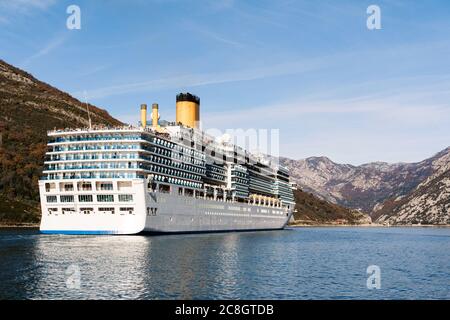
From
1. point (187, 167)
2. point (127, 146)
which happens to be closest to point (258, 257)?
point (127, 146)

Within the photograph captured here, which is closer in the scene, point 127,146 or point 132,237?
point 132,237

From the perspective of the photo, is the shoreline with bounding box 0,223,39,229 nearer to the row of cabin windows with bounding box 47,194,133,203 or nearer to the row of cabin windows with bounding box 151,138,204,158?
the row of cabin windows with bounding box 47,194,133,203

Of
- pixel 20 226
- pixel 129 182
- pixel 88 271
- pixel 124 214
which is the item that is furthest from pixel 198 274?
pixel 20 226

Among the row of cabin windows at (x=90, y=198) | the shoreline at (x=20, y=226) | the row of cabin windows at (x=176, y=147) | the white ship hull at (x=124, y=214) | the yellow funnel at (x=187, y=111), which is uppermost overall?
the yellow funnel at (x=187, y=111)

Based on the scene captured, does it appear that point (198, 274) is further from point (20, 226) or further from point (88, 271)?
point (20, 226)

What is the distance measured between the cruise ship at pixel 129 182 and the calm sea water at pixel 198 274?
18732mm

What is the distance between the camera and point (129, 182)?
9481 cm

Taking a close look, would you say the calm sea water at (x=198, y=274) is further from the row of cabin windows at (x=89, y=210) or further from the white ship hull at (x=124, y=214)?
the row of cabin windows at (x=89, y=210)

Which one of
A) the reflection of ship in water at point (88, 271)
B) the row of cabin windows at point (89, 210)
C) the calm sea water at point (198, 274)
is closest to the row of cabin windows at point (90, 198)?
the row of cabin windows at point (89, 210)

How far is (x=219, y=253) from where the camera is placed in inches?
2741

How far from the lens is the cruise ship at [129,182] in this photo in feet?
307

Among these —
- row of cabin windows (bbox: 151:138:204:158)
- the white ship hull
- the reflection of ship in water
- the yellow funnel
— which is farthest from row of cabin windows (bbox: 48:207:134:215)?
the yellow funnel
